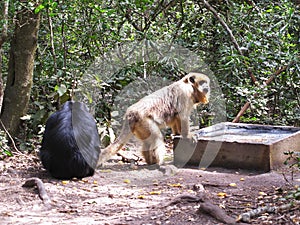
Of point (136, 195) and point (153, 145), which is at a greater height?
point (153, 145)

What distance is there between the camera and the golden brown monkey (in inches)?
252

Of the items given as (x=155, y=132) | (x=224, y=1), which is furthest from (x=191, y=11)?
(x=155, y=132)

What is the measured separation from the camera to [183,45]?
30.7ft

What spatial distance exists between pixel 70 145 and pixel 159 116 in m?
1.40

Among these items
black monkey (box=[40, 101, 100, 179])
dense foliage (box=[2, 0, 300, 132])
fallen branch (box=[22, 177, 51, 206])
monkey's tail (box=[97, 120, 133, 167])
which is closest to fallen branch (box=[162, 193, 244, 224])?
fallen branch (box=[22, 177, 51, 206])

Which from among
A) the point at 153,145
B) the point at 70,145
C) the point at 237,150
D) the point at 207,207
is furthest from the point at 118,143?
the point at 207,207

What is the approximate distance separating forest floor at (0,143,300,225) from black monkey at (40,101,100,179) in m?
0.15

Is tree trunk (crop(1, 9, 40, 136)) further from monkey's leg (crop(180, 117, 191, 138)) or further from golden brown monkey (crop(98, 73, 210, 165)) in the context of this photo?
monkey's leg (crop(180, 117, 191, 138))

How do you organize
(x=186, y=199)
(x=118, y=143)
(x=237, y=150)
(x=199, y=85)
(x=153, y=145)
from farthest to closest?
(x=199, y=85) < (x=118, y=143) < (x=153, y=145) < (x=237, y=150) < (x=186, y=199)

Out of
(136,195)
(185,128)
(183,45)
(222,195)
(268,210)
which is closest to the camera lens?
(268,210)

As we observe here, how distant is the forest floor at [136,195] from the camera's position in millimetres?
4258

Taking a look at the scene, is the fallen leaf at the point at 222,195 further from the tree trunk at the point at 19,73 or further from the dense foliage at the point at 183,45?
the tree trunk at the point at 19,73

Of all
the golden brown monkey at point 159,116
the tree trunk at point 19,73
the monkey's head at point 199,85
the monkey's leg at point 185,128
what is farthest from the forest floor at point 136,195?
the monkey's head at point 199,85

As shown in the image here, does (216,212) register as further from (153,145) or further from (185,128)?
(185,128)
